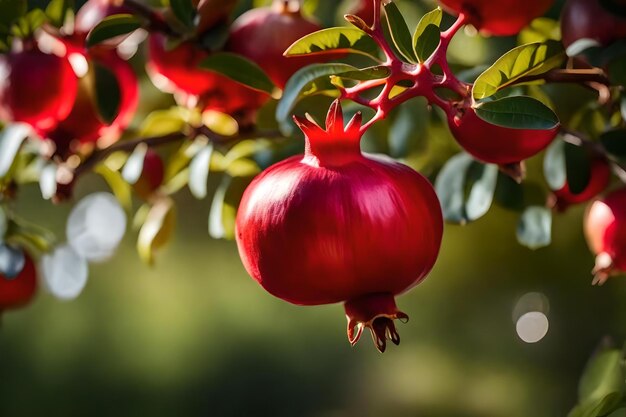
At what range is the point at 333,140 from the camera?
40cm

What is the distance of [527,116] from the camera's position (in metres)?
0.39

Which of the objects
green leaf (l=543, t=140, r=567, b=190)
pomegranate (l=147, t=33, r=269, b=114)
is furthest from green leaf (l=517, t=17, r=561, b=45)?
pomegranate (l=147, t=33, r=269, b=114)

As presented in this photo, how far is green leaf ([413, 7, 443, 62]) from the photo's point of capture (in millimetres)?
413

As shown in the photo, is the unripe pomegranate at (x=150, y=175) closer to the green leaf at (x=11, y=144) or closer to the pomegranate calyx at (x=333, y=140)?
the green leaf at (x=11, y=144)

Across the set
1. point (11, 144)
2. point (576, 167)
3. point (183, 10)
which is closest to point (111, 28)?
point (183, 10)

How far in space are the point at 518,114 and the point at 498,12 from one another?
0.37ft

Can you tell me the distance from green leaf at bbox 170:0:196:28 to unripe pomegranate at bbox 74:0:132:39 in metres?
0.04

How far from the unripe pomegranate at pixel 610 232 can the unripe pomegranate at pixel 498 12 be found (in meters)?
0.13

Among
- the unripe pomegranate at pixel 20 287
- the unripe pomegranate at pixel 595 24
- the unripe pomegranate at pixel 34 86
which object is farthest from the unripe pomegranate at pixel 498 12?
the unripe pomegranate at pixel 20 287

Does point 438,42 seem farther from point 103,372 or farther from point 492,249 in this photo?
point 103,372

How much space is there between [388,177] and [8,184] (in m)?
0.39

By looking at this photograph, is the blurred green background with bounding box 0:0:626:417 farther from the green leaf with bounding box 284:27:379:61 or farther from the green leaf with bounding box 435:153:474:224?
the green leaf with bounding box 284:27:379:61

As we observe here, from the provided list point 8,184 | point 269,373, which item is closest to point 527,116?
point 8,184

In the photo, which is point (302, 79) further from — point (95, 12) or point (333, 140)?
point (95, 12)
